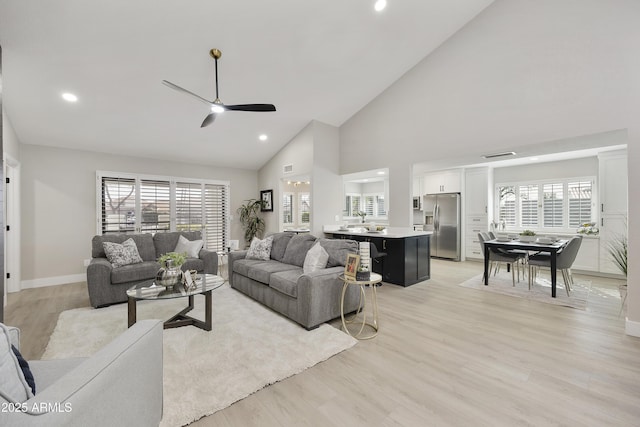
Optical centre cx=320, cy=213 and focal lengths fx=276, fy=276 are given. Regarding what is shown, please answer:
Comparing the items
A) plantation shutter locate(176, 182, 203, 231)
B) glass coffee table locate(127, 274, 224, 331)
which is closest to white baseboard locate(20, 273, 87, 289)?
plantation shutter locate(176, 182, 203, 231)

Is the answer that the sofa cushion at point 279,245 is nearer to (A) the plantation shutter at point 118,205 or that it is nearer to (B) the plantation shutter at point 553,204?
(A) the plantation shutter at point 118,205

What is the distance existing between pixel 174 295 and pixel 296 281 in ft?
4.10

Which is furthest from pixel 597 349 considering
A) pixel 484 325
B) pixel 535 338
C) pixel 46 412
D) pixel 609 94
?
pixel 46 412

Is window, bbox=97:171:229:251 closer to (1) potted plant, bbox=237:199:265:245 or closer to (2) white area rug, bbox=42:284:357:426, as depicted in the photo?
(1) potted plant, bbox=237:199:265:245

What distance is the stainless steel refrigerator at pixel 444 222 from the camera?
23.4ft

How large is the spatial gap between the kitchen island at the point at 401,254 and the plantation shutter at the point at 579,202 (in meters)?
3.61

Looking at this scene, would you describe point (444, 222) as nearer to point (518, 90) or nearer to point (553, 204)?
point (553, 204)

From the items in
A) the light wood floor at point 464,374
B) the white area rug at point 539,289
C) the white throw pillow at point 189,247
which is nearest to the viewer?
the light wood floor at point 464,374

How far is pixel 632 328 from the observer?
2.91 m

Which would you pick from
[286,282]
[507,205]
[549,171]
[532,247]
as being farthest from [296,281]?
[549,171]

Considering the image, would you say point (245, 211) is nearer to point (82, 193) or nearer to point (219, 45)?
point (82, 193)

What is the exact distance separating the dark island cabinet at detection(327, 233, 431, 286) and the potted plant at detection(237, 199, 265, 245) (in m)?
3.01

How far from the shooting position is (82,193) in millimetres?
5191

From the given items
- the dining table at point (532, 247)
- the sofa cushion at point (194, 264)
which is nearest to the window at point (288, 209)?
the sofa cushion at point (194, 264)
